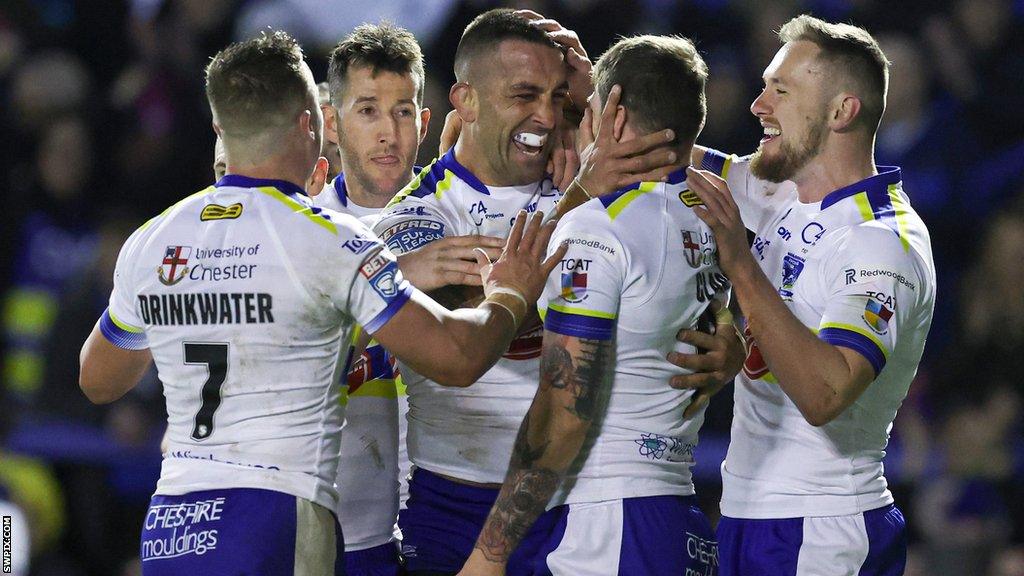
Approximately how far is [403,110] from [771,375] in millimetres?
1983

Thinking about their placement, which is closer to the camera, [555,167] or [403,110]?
[555,167]

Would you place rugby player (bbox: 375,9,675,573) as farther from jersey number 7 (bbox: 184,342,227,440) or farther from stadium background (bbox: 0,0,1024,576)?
stadium background (bbox: 0,0,1024,576)

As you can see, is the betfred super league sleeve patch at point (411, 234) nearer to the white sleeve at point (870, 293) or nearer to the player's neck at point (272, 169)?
the player's neck at point (272, 169)

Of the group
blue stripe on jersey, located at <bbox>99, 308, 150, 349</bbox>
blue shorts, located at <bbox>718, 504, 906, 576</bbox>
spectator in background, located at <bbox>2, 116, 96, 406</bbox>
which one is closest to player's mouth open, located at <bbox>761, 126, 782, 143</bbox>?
blue shorts, located at <bbox>718, 504, 906, 576</bbox>

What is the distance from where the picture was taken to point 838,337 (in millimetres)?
3721

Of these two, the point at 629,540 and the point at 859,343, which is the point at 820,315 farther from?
the point at 629,540

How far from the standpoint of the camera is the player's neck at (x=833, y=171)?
4.21m

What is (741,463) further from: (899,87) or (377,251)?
(899,87)

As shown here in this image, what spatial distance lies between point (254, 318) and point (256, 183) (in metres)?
0.41

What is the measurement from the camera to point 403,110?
5.23 metres

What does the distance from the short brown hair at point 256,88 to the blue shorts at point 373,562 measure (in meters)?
1.65

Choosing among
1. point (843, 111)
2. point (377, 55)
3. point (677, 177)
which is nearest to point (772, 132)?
point (843, 111)

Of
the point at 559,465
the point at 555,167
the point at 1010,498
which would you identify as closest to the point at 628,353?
the point at 559,465

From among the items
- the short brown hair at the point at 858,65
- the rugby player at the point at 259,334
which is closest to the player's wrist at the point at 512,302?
the rugby player at the point at 259,334
